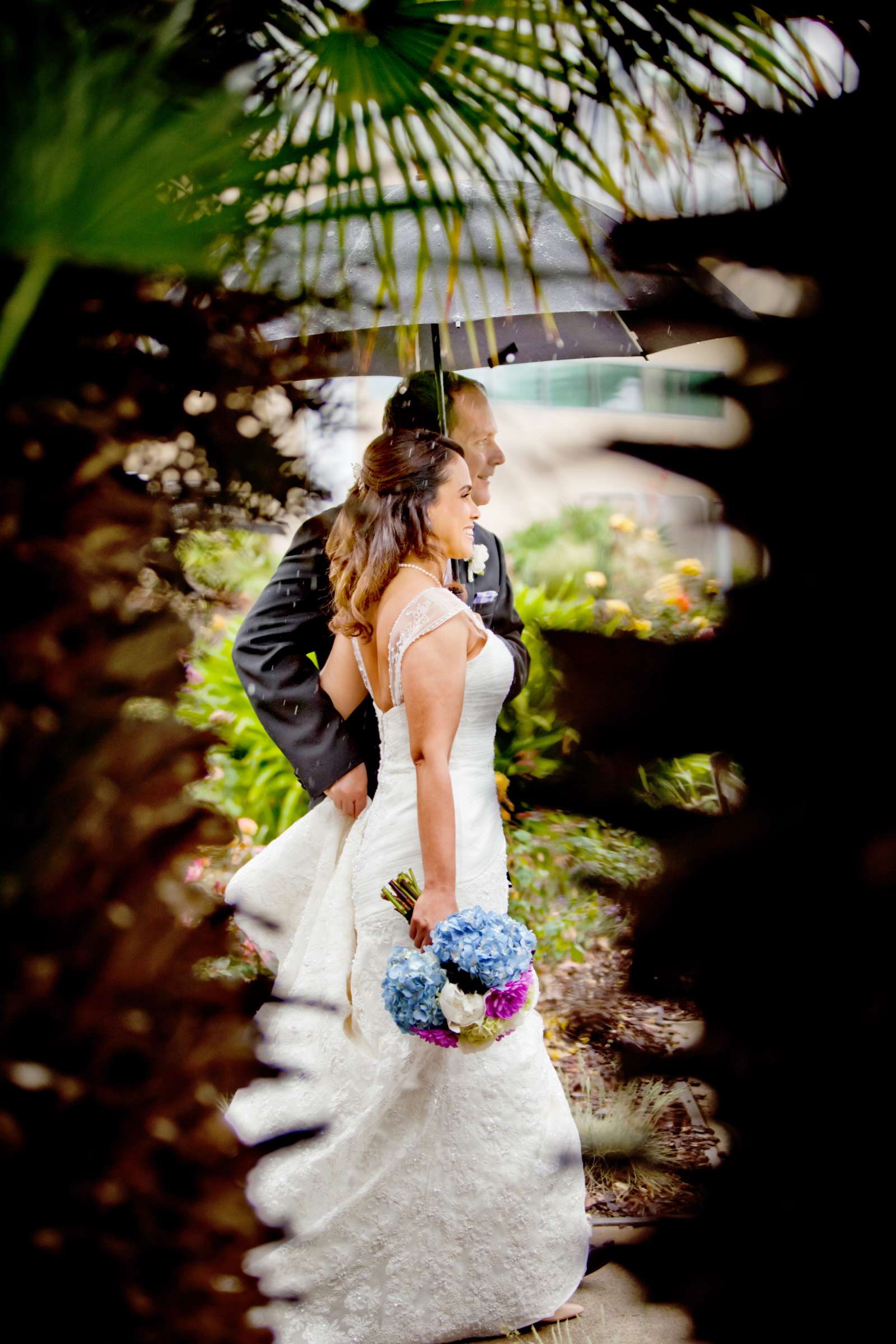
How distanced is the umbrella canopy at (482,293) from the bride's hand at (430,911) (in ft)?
4.36

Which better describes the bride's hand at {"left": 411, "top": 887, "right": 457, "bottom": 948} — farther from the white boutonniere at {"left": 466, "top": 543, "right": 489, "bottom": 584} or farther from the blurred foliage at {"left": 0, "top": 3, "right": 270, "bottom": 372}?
the blurred foliage at {"left": 0, "top": 3, "right": 270, "bottom": 372}

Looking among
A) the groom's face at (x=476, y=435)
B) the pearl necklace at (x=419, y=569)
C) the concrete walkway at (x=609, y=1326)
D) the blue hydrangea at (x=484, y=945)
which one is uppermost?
the groom's face at (x=476, y=435)

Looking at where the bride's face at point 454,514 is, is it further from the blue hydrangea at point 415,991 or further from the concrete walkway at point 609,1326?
the concrete walkway at point 609,1326

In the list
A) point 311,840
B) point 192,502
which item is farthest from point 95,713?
point 311,840

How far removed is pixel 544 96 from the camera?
96cm

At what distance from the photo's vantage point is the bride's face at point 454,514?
9.58 feet

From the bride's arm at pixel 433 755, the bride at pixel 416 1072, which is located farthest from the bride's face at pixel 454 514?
the bride's arm at pixel 433 755

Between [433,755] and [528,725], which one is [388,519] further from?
[528,725]

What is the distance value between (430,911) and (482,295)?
199 cm

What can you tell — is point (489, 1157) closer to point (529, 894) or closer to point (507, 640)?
point (507, 640)

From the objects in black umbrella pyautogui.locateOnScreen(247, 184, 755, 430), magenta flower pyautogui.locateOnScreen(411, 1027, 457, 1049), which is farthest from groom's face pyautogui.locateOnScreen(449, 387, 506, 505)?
Result: magenta flower pyautogui.locateOnScreen(411, 1027, 457, 1049)

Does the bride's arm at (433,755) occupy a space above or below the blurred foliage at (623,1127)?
above

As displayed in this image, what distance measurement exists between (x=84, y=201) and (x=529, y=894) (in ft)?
14.0

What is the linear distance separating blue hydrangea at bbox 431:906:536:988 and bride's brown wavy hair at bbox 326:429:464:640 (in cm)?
91
